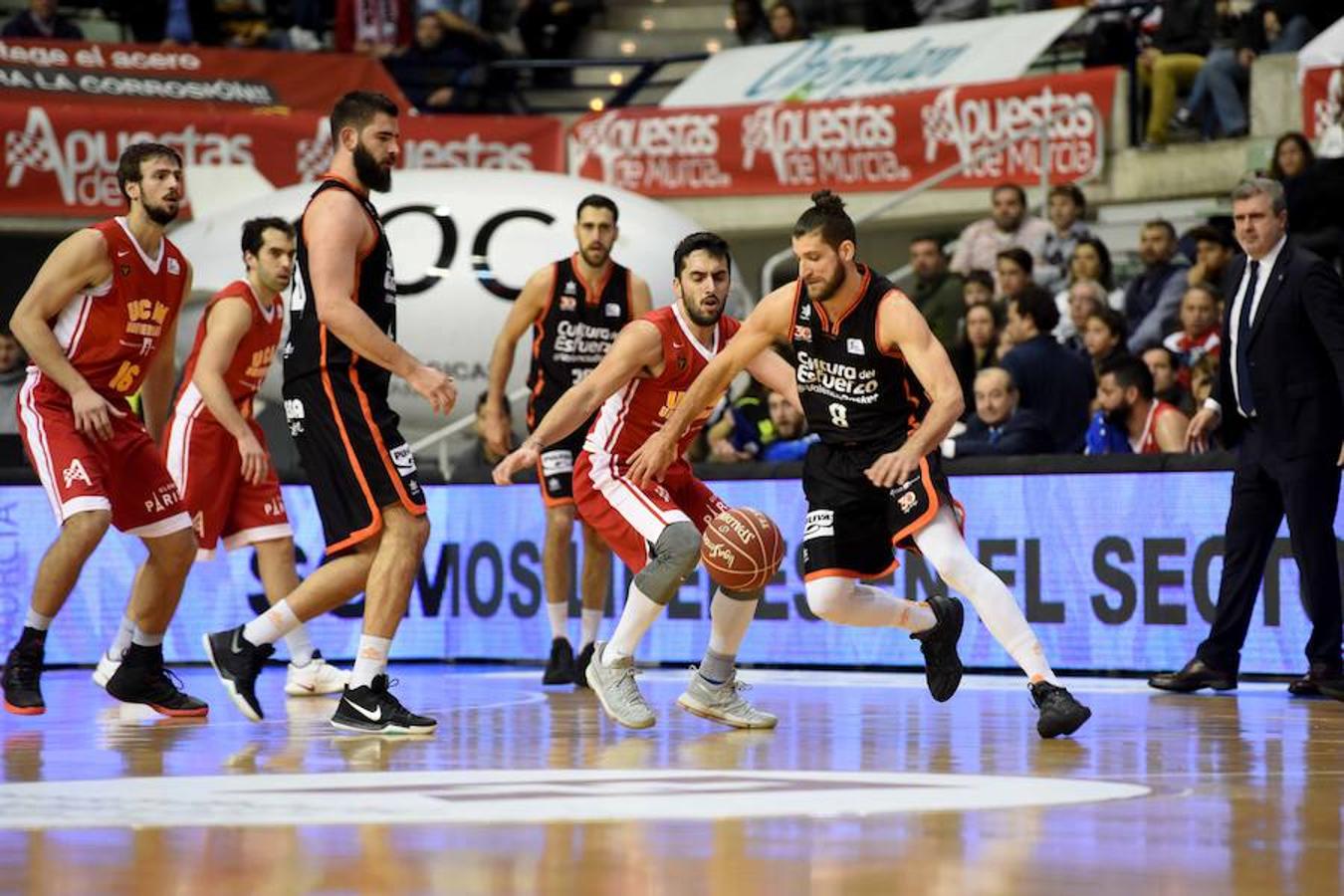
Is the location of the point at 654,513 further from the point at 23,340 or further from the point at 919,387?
the point at 23,340

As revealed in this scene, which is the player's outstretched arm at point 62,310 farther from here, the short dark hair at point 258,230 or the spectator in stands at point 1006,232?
the spectator in stands at point 1006,232

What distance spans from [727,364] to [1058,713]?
5.40ft

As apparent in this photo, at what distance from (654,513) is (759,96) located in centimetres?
1330

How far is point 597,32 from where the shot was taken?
2547 cm

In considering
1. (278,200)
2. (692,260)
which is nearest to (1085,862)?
(692,260)

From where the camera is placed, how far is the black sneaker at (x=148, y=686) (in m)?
9.07

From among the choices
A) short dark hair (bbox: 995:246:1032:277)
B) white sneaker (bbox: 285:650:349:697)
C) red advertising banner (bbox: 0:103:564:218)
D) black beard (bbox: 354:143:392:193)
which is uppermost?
red advertising banner (bbox: 0:103:564:218)

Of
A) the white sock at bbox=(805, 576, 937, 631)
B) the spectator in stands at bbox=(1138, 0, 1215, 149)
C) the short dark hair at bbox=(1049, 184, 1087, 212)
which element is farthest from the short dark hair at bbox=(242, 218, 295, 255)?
the spectator in stands at bbox=(1138, 0, 1215, 149)

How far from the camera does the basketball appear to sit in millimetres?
8445

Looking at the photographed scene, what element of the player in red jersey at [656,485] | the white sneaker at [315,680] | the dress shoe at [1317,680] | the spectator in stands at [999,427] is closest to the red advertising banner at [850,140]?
the spectator in stands at [999,427]

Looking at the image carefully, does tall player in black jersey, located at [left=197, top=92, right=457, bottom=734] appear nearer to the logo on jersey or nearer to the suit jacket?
the logo on jersey

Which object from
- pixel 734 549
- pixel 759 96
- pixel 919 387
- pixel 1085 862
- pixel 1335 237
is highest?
pixel 759 96

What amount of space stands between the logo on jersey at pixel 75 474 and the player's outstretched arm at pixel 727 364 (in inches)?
83.0

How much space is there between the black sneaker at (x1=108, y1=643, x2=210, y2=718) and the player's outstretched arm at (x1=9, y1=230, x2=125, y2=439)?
89cm
